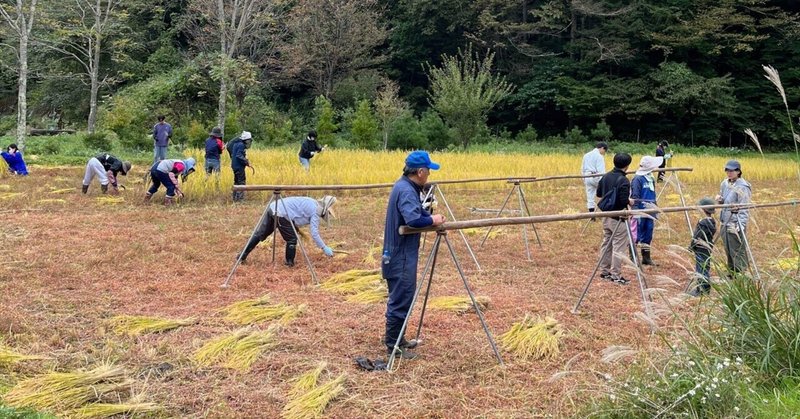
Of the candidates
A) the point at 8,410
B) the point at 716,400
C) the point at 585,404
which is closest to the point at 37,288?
the point at 8,410

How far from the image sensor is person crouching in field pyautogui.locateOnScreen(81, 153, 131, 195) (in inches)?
467

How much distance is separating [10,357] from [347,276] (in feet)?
10.4

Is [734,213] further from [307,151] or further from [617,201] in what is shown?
[307,151]

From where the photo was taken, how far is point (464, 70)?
25594 millimetres

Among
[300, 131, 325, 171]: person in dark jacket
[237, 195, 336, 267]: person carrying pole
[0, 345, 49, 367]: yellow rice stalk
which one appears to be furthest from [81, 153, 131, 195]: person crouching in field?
[0, 345, 49, 367]: yellow rice stalk

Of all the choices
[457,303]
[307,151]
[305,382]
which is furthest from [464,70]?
[305,382]

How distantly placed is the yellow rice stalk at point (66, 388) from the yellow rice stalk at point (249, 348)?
692 millimetres

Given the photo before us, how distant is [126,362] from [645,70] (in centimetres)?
3045

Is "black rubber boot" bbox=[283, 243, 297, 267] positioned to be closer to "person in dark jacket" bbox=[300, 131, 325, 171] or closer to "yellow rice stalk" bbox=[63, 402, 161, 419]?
"yellow rice stalk" bbox=[63, 402, 161, 419]

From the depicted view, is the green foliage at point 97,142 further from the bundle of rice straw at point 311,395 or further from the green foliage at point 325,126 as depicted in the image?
the bundle of rice straw at point 311,395

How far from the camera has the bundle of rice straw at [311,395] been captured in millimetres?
3598

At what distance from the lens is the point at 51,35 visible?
2684 cm

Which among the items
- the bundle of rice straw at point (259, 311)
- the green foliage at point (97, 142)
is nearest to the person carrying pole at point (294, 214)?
the bundle of rice straw at point (259, 311)

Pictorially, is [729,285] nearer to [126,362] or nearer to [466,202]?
[126,362]
